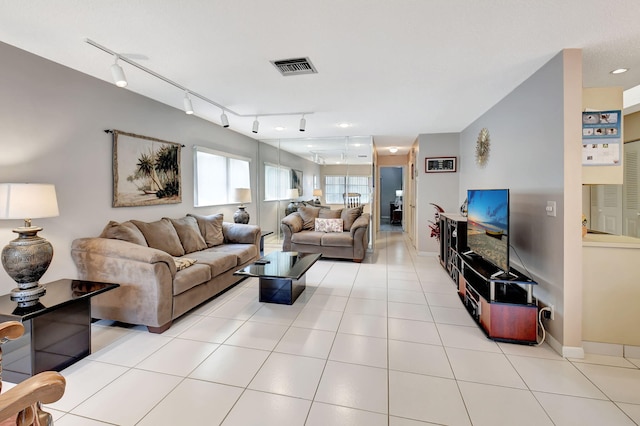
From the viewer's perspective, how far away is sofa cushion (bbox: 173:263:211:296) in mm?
2768

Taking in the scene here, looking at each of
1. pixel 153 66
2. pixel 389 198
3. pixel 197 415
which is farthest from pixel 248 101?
pixel 389 198

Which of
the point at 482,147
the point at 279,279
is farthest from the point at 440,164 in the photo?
the point at 279,279

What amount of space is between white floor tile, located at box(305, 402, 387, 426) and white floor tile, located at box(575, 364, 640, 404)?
1.54 m

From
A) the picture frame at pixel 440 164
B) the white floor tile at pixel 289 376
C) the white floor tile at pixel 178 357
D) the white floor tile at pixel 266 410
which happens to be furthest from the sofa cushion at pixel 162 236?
the picture frame at pixel 440 164

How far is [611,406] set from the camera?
1760 mm

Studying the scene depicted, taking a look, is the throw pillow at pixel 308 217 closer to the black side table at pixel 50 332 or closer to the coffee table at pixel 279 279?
the coffee table at pixel 279 279

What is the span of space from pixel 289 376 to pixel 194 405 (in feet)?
2.01

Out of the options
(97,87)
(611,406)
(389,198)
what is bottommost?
(611,406)

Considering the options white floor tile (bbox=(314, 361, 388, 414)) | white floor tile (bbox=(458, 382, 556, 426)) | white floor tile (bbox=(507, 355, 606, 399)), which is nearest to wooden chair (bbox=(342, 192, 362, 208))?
white floor tile (bbox=(507, 355, 606, 399))

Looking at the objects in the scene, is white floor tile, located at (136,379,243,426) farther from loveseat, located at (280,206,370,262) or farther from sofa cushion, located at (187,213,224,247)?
loveseat, located at (280,206,370,262)

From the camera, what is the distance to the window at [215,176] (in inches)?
190

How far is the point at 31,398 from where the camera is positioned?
0.93m

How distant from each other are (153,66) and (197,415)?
292cm

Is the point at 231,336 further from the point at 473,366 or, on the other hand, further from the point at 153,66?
the point at 153,66
